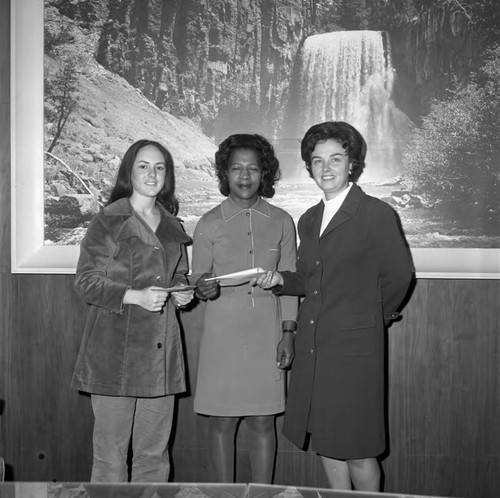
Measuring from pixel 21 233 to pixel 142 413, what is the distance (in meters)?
1.10

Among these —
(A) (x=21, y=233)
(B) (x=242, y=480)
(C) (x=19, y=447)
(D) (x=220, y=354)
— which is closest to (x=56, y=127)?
(A) (x=21, y=233)

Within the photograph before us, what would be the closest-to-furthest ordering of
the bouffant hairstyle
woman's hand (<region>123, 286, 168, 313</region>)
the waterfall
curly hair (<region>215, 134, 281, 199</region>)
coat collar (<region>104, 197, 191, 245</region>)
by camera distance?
1. woman's hand (<region>123, 286, 168, 313</region>)
2. coat collar (<region>104, 197, 191, 245</region>)
3. the bouffant hairstyle
4. curly hair (<region>215, 134, 281, 199</region>)
5. the waterfall

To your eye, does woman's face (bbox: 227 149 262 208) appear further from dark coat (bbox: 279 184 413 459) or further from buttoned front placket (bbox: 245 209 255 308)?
dark coat (bbox: 279 184 413 459)

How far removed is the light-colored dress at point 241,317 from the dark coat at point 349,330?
242 mm

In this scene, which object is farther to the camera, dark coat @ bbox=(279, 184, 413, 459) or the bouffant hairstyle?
the bouffant hairstyle

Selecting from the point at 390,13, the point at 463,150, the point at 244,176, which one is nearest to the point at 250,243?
the point at 244,176

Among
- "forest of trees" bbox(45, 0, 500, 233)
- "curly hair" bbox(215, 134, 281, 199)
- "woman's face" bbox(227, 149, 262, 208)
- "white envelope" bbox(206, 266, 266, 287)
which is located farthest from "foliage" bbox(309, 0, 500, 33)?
"white envelope" bbox(206, 266, 266, 287)

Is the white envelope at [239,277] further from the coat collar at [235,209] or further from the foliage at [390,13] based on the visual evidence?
the foliage at [390,13]

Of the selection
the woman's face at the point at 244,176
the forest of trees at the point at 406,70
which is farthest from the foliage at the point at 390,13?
the woman's face at the point at 244,176

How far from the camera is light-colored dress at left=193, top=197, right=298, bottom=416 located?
9.64ft

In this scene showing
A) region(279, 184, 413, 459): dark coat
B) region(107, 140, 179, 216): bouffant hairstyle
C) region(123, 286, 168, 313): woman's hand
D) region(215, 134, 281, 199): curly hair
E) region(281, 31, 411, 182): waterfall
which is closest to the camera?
region(279, 184, 413, 459): dark coat

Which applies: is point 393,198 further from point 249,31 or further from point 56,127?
→ point 56,127

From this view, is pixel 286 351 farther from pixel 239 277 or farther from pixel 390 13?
pixel 390 13

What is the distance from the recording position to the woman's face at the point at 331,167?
275cm
